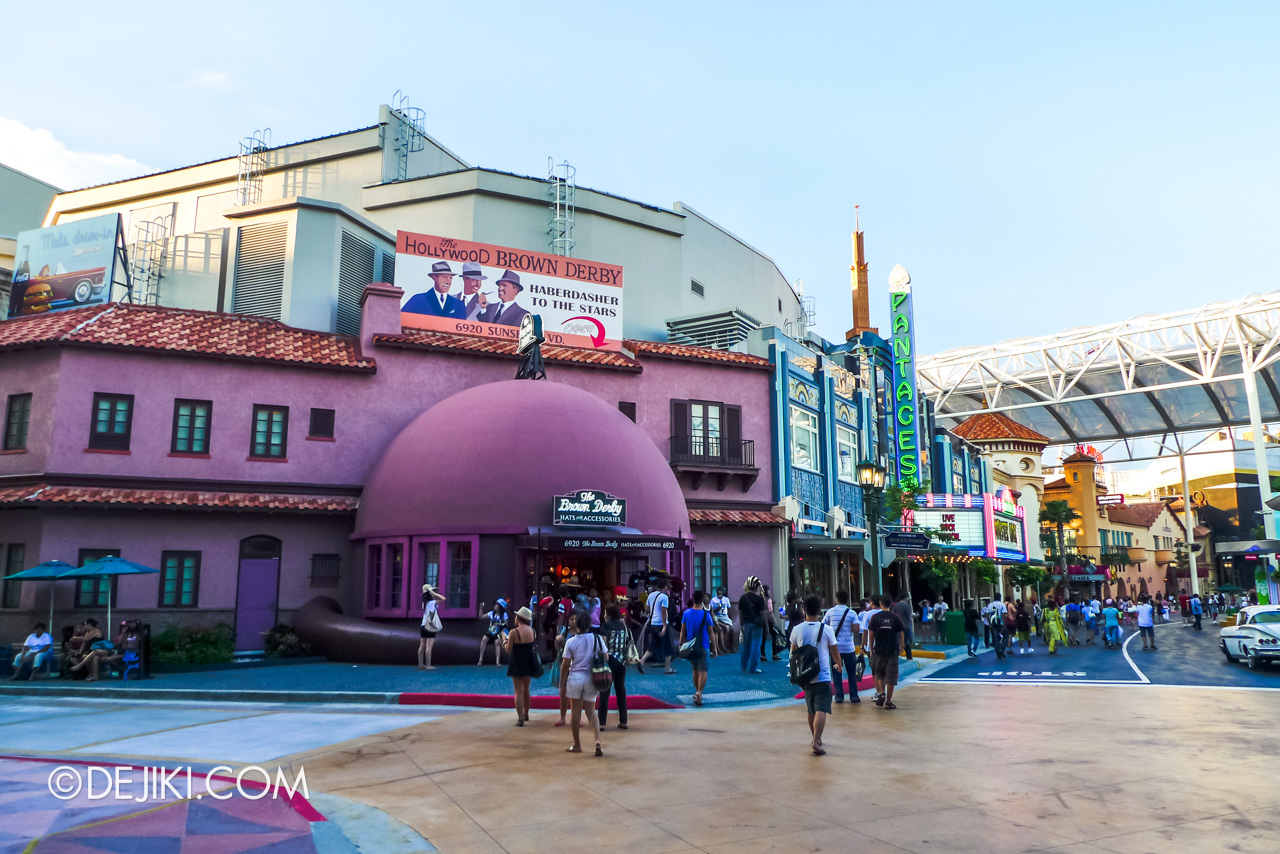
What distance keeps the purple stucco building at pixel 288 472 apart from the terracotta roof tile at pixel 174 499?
0.07 metres

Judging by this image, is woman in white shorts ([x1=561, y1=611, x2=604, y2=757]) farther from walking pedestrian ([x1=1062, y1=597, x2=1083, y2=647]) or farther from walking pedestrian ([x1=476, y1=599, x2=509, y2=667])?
walking pedestrian ([x1=1062, y1=597, x2=1083, y2=647])

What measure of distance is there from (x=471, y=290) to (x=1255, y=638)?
23.5 meters

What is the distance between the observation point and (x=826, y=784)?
344 inches

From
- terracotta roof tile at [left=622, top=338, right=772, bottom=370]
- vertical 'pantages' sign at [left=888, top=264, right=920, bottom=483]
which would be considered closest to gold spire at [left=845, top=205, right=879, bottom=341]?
vertical 'pantages' sign at [left=888, top=264, right=920, bottom=483]

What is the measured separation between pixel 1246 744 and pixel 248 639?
68.4ft

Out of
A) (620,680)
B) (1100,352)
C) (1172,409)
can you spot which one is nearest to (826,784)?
(620,680)

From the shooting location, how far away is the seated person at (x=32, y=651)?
1828cm

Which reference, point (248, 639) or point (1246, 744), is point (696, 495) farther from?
point (1246, 744)

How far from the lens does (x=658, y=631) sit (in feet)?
61.6

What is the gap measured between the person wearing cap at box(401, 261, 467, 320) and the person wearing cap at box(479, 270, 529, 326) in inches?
32.2

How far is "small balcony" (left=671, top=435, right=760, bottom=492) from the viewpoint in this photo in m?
28.6

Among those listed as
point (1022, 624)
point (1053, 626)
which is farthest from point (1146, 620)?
point (1022, 624)

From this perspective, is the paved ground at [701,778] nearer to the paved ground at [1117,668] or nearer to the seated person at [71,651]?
the seated person at [71,651]

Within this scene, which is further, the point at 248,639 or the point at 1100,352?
the point at 1100,352
